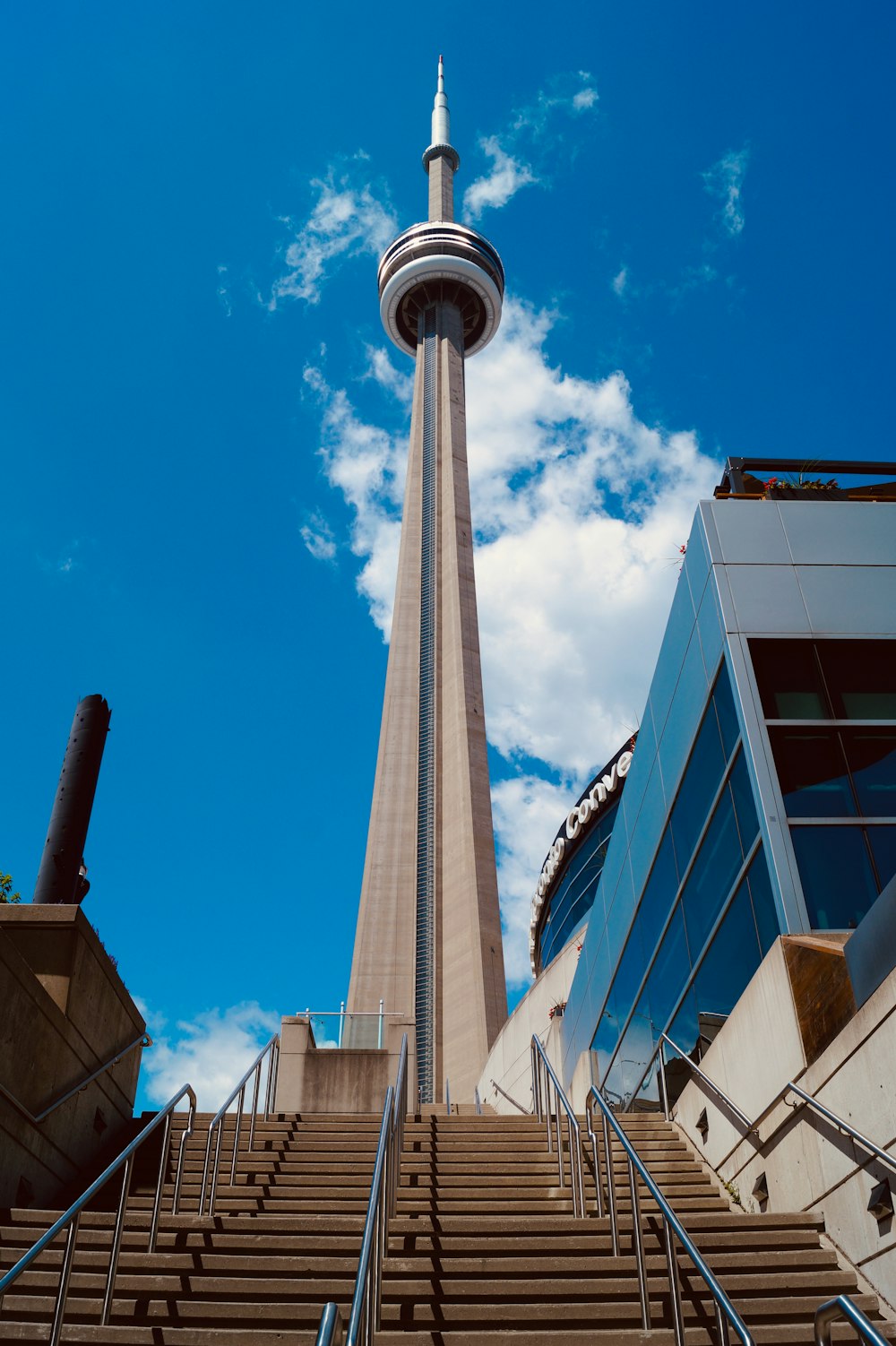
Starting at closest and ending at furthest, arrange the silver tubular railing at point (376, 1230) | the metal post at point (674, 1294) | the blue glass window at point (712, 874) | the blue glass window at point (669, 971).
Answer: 1. the silver tubular railing at point (376, 1230)
2. the metal post at point (674, 1294)
3. the blue glass window at point (712, 874)
4. the blue glass window at point (669, 971)

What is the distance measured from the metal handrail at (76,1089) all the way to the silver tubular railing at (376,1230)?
242cm

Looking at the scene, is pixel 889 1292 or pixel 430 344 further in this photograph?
pixel 430 344

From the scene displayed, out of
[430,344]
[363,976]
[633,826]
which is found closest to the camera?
[633,826]

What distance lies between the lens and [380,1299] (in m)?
5.85

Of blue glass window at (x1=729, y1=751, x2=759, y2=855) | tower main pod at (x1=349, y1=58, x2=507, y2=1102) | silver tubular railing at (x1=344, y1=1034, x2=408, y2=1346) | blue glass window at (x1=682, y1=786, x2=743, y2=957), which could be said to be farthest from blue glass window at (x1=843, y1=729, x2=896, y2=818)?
tower main pod at (x1=349, y1=58, x2=507, y2=1102)

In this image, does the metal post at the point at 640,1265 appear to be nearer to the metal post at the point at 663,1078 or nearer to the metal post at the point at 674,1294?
the metal post at the point at 674,1294

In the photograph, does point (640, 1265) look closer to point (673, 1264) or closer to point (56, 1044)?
point (673, 1264)

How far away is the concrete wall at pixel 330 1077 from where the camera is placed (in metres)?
15.3

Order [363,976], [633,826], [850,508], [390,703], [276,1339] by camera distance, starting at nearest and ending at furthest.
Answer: [276,1339], [850,508], [633,826], [363,976], [390,703]

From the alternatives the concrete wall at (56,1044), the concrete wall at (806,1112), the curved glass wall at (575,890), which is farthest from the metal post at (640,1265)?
the curved glass wall at (575,890)

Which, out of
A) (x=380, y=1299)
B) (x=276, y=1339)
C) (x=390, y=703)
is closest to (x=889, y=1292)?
(x=380, y=1299)

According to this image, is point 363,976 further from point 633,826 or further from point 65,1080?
point 65,1080

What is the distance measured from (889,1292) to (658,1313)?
120cm

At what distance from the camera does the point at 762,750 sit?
28.7 ft
